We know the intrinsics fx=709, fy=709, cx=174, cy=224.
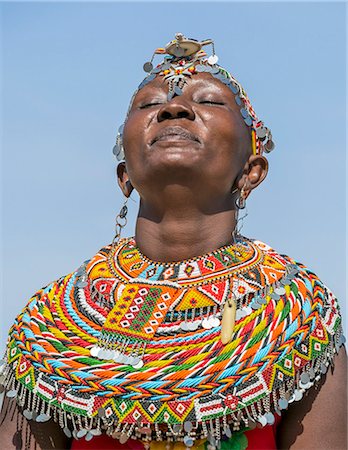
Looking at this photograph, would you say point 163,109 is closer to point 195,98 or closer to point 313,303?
point 195,98

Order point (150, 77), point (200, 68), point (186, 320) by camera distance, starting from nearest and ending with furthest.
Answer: point (186, 320) → point (200, 68) → point (150, 77)

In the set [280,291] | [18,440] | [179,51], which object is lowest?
[18,440]

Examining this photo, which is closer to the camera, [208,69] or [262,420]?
[262,420]

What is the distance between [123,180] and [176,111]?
62 cm

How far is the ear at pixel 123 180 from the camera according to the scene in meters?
3.67

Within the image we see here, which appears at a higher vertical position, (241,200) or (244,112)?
(244,112)

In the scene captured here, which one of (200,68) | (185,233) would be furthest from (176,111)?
(185,233)

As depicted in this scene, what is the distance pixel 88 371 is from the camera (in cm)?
292

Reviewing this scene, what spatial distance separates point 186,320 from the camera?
3049 mm

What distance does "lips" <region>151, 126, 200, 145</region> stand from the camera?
3.19m

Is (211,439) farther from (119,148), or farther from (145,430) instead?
(119,148)

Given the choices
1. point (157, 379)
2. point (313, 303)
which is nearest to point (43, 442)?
point (157, 379)

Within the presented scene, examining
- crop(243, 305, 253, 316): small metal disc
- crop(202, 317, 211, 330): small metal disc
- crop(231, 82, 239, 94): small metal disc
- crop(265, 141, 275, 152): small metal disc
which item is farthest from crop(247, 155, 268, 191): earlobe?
crop(202, 317, 211, 330): small metal disc

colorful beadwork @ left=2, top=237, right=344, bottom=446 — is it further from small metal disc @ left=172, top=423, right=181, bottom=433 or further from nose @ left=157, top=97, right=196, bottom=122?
nose @ left=157, top=97, right=196, bottom=122
